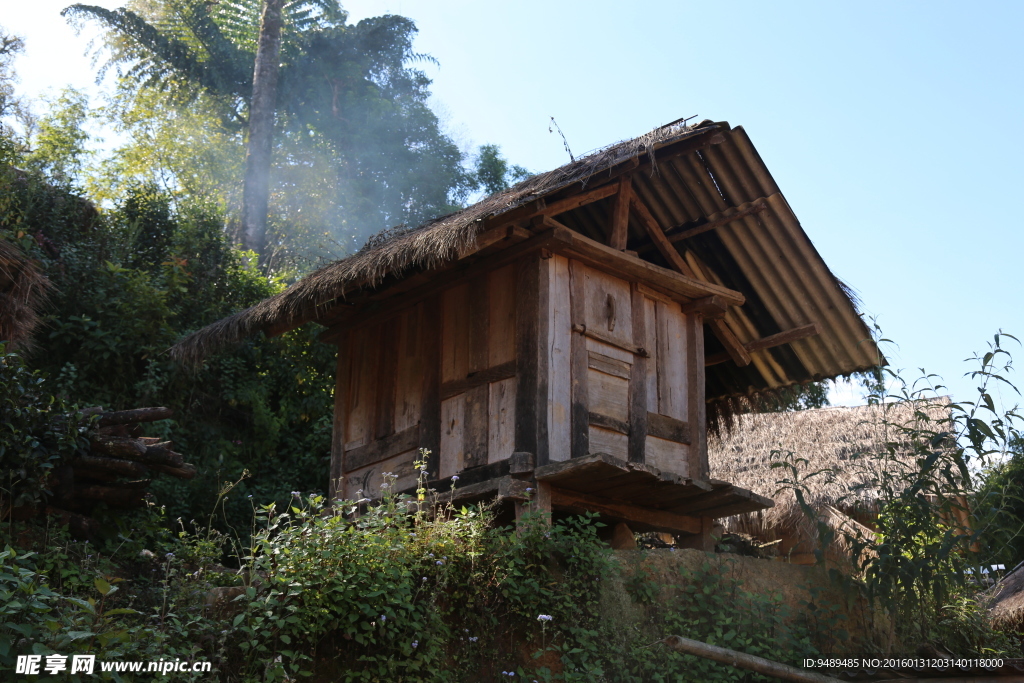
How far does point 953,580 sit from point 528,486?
2911 mm

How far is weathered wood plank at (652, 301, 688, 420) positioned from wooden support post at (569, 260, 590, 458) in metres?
0.98

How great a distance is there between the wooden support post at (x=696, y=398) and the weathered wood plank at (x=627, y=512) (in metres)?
0.42

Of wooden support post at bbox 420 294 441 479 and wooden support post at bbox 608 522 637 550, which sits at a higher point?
wooden support post at bbox 420 294 441 479

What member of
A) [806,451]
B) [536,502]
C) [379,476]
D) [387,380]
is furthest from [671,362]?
[806,451]

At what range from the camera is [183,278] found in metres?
11.8

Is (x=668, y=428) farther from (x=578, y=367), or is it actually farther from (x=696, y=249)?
(x=696, y=249)

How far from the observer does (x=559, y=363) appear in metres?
7.26

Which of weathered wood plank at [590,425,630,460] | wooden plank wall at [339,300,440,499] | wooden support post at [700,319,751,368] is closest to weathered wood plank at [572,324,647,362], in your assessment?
weathered wood plank at [590,425,630,460]

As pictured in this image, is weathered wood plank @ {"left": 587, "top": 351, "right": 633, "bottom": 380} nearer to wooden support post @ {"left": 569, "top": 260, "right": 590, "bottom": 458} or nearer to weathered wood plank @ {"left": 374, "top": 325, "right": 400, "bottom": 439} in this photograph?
wooden support post @ {"left": 569, "top": 260, "right": 590, "bottom": 458}

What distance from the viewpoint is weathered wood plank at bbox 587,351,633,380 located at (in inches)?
300

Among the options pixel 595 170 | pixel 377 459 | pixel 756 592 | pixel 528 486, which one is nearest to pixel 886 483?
pixel 756 592

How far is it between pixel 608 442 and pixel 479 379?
45.0 inches

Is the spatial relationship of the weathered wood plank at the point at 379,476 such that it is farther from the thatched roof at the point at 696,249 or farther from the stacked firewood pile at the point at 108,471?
the stacked firewood pile at the point at 108,471

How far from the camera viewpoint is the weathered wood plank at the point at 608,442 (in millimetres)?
7383
